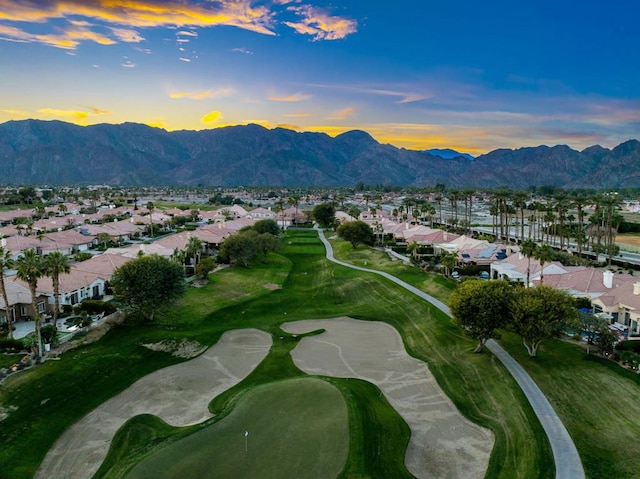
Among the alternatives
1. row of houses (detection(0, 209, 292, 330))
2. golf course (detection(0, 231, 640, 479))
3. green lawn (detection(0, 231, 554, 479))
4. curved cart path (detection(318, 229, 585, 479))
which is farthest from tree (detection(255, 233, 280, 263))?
curved cart path (detection(318, 229, 585, 479))

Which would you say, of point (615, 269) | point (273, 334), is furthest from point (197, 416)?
point (615, 269)

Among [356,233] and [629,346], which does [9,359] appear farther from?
[356,233]

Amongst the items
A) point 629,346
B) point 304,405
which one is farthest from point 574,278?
point 304,405

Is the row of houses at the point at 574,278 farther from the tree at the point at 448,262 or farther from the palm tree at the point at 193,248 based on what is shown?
the palm tree at the point at 193,248

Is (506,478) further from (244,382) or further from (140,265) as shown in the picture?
(140,265)

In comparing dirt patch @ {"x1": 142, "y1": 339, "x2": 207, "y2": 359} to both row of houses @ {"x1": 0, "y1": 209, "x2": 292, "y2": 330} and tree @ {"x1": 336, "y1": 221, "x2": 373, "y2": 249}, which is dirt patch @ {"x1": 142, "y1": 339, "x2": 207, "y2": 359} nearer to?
row of houses @ {"x1": 0, "y1": 209, "x2": 292, "y2": 330}
